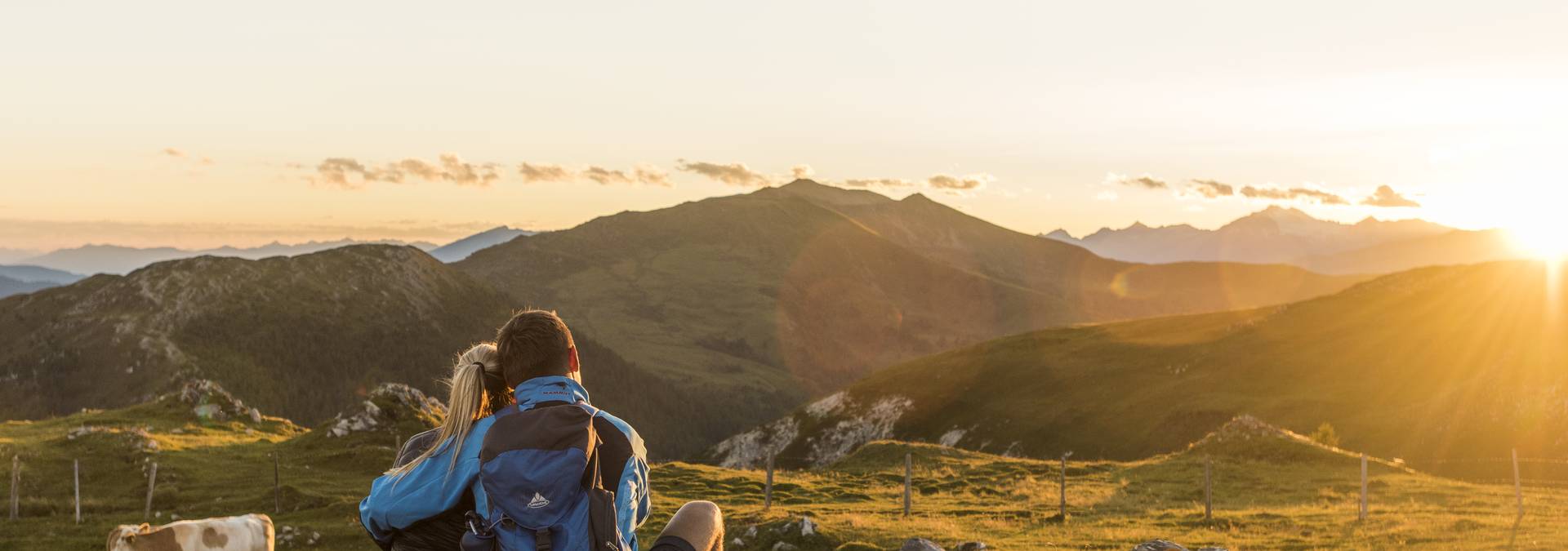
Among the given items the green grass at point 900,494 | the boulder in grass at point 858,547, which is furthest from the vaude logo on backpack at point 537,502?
the green grass at point 900,494

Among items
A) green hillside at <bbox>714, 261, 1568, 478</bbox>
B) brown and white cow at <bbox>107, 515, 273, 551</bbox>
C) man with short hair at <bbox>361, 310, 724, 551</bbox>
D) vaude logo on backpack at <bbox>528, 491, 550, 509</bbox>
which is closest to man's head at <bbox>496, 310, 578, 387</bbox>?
man with short hair at <bbox>361, 310, 724, 551</bbox>

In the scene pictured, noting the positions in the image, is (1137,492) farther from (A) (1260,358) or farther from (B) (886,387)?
(B) (886,387)

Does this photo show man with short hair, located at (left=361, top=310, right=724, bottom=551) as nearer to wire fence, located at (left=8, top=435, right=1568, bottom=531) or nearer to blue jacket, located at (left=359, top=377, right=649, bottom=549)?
blue jacket, located at (left=359, top=377, right=649, bottom=549)

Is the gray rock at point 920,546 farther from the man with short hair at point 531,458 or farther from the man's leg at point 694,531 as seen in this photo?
the man with short hair at point 531,458

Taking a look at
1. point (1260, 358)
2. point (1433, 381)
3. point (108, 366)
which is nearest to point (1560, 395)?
point (1433, 381)

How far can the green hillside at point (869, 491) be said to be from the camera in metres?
31.7

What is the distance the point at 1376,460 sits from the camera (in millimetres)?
53812

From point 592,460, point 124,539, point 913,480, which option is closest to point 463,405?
point 592,460

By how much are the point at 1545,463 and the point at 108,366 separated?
773 feet

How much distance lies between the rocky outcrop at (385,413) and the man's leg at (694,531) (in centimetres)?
5883

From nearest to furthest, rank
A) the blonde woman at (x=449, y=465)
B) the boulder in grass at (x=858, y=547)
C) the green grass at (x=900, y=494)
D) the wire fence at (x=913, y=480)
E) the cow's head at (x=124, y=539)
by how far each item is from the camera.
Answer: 1. the blonde woman at (x=449, y=465)
2. the cow's head at (x=124, y=539)
3. the boulder in grass at (x=858, y=547)
4. the green grass at (x=900, y=494)
5. the wire fence at (x=913, y=480)

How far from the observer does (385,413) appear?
6272cm

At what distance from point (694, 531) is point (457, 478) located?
1917mm

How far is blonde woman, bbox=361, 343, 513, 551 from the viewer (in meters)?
6.31
